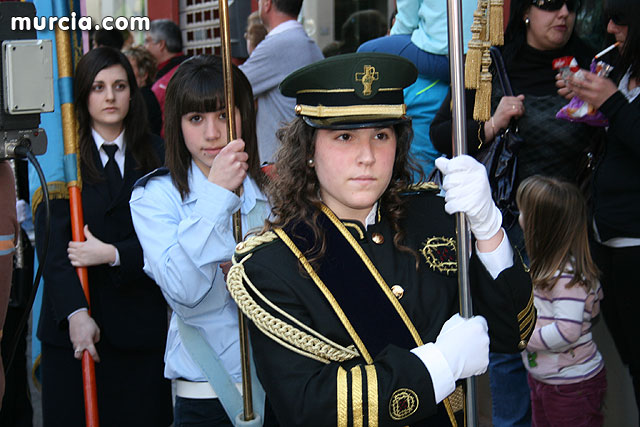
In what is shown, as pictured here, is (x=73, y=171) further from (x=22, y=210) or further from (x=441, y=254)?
(x=441, y=254)

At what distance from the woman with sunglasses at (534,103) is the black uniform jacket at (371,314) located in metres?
1.30

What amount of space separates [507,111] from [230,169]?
1.32 metres

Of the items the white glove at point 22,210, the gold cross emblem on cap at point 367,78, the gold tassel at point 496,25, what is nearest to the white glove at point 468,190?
the gold cross emblem on cap at point 367,78

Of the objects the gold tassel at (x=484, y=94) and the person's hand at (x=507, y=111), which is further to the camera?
the person's hand at (x=507, y=111)

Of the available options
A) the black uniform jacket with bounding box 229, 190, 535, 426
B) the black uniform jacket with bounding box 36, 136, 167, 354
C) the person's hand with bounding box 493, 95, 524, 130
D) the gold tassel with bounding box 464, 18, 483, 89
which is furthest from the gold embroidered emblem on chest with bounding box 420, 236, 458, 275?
the black uniform jacket with bounding box 36, 136, 167, 354

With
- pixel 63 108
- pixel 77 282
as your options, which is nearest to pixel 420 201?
pixel 77 282

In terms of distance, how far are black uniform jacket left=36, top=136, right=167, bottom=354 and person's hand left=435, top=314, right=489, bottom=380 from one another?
157cm

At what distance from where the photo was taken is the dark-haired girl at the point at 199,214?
88.0 inches

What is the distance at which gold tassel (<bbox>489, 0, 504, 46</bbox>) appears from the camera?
287 cm

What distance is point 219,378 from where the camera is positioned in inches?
92.7

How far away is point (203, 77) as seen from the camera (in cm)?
256

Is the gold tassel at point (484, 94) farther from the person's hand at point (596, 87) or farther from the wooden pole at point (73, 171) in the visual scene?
the wooden pole at point (73, 171)

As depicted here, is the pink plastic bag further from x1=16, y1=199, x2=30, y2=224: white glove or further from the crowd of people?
x1=16, y1=199, x2=30, y2=224: white glove

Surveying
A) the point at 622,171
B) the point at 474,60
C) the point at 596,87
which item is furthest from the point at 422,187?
the point at 622,171
